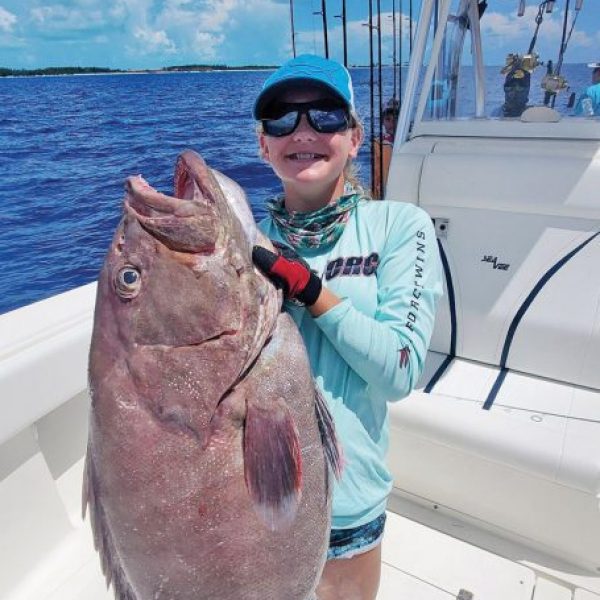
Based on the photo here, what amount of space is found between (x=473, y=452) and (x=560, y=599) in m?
0.77

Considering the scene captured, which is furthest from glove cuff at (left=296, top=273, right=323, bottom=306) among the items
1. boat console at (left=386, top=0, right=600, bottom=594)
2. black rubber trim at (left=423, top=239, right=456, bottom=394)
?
black rubber trim at (left=423, top=239, right=456, bottom=394)

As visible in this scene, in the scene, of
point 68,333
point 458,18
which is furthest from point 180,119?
point 68,333

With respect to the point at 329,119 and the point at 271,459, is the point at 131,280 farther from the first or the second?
the point at 329,119

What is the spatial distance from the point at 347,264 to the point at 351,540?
34.1 inches

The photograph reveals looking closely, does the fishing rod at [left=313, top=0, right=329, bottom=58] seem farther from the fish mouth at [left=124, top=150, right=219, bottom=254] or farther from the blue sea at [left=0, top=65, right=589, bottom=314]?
the fish mouth at [left=124, top=150, right=219, bottom=254]

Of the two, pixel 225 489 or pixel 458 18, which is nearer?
pixel 225 489

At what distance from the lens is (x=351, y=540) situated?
1.79 m

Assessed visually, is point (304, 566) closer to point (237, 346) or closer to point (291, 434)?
point (291, 434)

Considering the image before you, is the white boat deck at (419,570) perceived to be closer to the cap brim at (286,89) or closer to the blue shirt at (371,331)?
the blue shirt at (371,331)

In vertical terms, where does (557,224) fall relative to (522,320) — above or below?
above

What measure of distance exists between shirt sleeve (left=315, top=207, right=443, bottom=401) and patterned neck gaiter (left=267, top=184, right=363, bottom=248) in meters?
0.15

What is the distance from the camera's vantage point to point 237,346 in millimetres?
1289

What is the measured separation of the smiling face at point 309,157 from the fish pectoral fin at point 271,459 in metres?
0.71

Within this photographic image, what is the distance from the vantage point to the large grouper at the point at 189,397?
127cm
